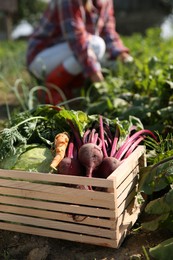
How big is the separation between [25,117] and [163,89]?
0.98 meters

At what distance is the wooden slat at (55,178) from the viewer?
70.0 inches

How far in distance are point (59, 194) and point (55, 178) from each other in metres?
0.08

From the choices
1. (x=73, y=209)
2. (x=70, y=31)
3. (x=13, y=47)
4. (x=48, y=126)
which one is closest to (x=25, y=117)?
(x=48, y=126)

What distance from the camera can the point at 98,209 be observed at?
5.99ft

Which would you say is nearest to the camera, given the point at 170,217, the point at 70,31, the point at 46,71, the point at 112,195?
the point at 112,195

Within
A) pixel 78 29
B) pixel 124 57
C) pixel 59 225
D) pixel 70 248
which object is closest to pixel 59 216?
pixel 59 225

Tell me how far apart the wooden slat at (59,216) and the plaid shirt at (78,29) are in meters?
2.06

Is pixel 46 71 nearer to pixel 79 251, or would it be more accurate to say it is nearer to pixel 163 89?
pixel 163 89

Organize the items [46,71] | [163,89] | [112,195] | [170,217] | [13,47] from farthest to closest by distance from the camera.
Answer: [13,47], [46,71], [163,89], [170,217], [112,195]

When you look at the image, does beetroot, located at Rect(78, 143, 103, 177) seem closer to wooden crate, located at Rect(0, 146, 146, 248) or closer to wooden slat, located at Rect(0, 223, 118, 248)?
wooden crate, located at Rect(0, 146, 146, 248)

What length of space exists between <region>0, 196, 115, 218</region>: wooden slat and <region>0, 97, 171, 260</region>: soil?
0.20 meters

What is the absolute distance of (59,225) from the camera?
1.94 metres

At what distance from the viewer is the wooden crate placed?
71.6 inches

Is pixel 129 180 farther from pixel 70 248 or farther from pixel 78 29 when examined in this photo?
pixel 78 29
